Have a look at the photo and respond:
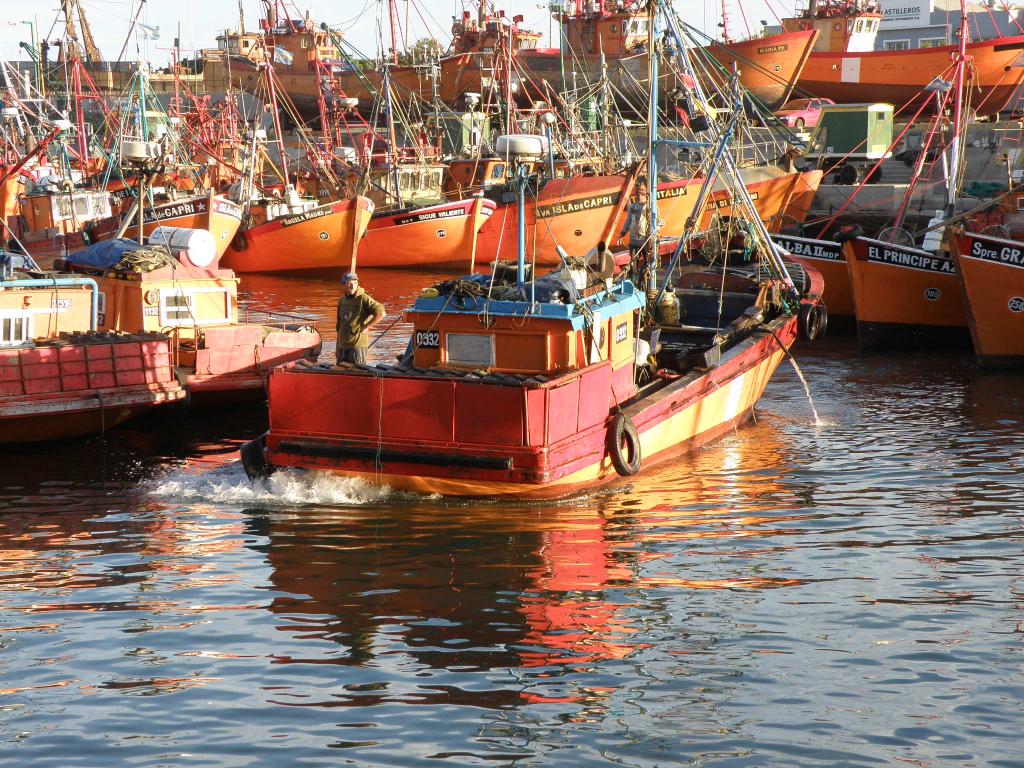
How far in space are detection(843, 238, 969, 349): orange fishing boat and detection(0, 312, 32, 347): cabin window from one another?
51.1ft

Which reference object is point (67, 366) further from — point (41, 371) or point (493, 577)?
point (493, 577)

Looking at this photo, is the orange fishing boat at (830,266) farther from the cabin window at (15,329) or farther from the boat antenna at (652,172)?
the cabin window at (15,329)

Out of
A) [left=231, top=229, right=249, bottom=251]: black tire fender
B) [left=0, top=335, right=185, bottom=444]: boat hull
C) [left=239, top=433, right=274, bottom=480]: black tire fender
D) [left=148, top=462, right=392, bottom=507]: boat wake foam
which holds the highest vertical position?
[left=231, top=229, right=249, bottom=251]: black tire fender

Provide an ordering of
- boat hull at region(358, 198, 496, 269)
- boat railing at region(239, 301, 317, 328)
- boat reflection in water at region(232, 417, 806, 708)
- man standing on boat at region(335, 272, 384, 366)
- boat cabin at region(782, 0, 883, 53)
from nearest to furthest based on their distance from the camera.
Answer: boat reflection in water at region(232, 417, 806, 708), man standing on boat at region(335, 272, 384, 366), boat railing at region(239, 301, 317, 328), boat hull at region(358, 198, 496, 269), boat cabin at region(782, 0, 883, 53)

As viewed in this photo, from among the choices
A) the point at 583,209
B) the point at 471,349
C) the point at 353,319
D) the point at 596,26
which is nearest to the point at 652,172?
the point at 353,319

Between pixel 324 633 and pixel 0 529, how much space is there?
17.8ft

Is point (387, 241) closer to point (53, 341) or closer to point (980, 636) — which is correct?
point (53, 341)

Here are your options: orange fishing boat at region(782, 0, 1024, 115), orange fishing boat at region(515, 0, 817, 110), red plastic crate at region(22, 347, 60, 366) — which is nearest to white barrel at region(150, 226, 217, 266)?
red plastic crate at region(22, 347, 60, 366)

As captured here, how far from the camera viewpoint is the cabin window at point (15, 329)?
18.7 metres

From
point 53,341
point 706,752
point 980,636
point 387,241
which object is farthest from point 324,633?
point 387,241

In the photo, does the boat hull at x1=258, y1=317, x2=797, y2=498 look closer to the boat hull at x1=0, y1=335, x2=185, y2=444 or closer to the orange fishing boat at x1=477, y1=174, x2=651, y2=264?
the boat hull at x1=0, y1=335, x2=185, y2=444

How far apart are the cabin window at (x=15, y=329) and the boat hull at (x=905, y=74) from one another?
40.1m

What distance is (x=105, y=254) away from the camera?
2141cm

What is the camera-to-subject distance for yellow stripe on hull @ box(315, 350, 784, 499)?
1466 cm
